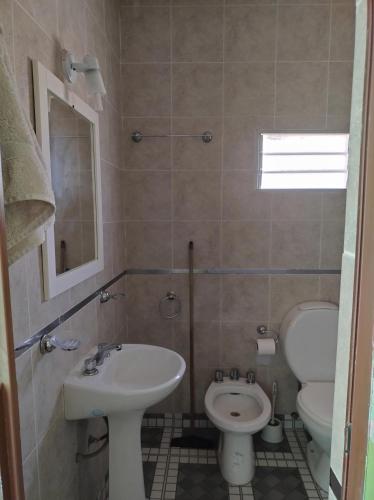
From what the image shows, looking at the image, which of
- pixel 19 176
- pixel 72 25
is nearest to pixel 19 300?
pixel 19 176

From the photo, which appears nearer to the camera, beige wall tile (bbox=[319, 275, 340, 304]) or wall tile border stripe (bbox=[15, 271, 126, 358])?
wall tile border stripe (bbox=[15, 271, 126, 358])

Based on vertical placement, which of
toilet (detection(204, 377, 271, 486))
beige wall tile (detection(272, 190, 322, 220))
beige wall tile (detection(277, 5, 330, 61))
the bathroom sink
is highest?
beige wall tile (detection(277, 5, 330, 61))

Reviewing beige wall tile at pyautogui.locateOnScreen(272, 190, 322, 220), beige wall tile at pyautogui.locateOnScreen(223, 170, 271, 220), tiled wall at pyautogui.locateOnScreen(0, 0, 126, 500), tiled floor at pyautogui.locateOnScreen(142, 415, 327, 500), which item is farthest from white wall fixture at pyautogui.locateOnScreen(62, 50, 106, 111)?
tiled floor at pyautogui.locateOnScreen(142, 415, 327, 500)

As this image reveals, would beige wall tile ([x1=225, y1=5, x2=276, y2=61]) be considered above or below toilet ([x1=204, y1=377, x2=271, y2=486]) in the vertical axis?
above

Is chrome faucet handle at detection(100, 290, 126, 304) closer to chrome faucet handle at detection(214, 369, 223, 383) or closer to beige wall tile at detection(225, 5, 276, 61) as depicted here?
chrome faucet handle at detection(214, 369, 223, 383)

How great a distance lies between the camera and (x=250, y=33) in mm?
2100

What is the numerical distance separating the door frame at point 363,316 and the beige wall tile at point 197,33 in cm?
183

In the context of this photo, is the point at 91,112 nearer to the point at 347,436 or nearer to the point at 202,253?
the point at 202,253

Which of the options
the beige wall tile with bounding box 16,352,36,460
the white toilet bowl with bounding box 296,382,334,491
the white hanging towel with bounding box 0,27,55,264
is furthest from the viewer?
the white toilet bowl with bounding box 296,382,334,491

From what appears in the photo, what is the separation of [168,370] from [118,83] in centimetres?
170

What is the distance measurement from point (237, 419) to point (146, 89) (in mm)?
→ 2075

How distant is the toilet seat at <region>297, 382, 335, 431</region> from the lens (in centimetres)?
172

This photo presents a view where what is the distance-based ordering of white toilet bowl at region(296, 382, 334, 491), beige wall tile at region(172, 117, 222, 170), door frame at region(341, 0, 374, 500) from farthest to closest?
1. beige wall tile at region(172, 117, 222, 170)
2. white toilet bowl at region(296, 382, 334, 491)
3. door frame at region(341, 0, 374, 500)

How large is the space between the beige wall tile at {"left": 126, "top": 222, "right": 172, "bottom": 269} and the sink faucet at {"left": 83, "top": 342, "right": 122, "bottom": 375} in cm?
73
